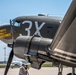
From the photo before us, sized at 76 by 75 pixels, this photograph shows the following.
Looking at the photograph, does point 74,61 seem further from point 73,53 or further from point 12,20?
point 12,20

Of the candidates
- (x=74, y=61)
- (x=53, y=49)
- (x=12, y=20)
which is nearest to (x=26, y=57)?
(x=53, y=49)

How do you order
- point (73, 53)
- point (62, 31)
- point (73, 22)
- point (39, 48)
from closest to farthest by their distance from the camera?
1. point (73, 22)
2. point (62, 31)
3. point (73, 53)
4. point (39, 48)

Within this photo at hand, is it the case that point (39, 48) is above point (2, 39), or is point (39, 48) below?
above

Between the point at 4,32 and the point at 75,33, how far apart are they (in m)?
8.99

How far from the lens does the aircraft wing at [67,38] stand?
900cm

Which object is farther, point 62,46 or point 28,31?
point 28,31

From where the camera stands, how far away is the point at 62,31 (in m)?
10.1


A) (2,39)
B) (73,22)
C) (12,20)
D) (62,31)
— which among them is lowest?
(2,39)

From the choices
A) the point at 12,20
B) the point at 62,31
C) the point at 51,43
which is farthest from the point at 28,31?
the point at 62,31

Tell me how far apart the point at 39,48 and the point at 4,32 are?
6306mm

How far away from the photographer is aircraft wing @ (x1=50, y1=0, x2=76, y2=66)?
8995 mm

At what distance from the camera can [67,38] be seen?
10398 mm

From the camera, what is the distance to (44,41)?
1230cm

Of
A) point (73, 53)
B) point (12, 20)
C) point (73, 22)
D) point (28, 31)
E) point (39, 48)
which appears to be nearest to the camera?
point (73, 22)
